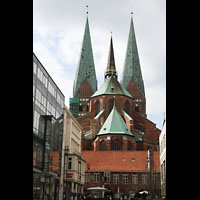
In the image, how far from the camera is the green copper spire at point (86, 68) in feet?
320

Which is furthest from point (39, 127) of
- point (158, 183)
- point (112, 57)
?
point (112, 57)

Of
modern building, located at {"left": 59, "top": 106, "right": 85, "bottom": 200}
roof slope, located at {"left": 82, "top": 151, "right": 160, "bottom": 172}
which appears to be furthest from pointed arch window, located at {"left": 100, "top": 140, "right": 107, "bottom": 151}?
modern building, located at {"left": 59, "top": 106, "right": 85, "bottom": 200}

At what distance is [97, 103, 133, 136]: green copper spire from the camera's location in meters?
72.4

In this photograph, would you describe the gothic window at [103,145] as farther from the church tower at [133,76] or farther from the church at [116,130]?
the church tower at [133,76]

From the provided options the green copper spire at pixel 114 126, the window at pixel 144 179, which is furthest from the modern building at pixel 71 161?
the green copper spire at pixel 114 126

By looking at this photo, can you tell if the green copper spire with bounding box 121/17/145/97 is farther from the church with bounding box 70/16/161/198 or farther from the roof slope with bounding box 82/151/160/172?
the roof slope with bounding box 82/151/160/172

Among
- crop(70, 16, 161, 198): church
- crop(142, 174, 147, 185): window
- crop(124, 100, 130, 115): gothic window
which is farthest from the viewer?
crop(124, 100, 130, 115): gothic window

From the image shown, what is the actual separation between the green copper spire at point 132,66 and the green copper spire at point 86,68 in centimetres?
803

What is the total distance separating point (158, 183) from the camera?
60375 millimetres
